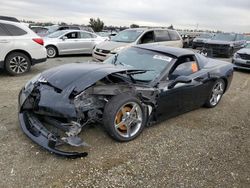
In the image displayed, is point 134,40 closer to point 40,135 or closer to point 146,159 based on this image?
point 146,159

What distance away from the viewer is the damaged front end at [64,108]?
332 centimetres

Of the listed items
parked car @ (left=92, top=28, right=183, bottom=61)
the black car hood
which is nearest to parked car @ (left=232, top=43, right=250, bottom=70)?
parked car @ (left=92, top=28, right=183, bottom=61)

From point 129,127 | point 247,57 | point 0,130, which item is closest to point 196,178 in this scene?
point 129,127

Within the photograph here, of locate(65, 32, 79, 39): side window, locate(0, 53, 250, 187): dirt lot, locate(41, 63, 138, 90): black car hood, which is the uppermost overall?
locate(65, 32, 79, 39): side window

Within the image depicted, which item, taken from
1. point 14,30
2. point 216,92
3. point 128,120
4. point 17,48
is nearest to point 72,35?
point 14,30

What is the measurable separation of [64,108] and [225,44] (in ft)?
48.7

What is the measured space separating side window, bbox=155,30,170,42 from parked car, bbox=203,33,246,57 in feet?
16.4

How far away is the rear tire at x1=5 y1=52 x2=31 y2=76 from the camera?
790 centimetres

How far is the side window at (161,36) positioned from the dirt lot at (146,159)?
6988 mm

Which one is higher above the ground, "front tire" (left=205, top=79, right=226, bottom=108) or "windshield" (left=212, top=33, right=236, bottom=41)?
"windshield" (left=212, top=33, right=236, bottom=41)

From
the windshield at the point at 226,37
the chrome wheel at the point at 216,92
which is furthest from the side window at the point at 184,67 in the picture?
the windshield at the point at 226,37

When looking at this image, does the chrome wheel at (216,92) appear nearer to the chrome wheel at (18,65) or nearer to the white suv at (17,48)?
the white suv at (17,48)

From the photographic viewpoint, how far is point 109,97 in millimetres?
3785

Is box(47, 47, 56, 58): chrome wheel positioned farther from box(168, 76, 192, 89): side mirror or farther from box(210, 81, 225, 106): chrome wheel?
box(168, 76, 192, 89): side mirror
